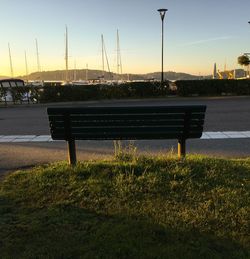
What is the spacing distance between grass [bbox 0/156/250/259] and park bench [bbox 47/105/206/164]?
0.45m

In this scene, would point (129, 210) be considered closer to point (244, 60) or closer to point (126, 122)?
point (126, 122)

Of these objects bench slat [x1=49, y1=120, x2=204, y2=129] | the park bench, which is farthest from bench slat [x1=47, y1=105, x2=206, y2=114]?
bench slat [x1=49, y1=120, x2=204, y2=129]

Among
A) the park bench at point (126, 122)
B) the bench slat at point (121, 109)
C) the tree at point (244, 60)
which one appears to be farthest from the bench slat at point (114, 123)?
the tree at point (244, 60)

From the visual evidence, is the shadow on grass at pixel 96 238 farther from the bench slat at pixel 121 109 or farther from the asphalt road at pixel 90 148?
the asphalt road at pixel 90 148

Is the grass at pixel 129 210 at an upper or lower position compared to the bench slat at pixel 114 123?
lower

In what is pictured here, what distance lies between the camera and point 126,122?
20.0 feet

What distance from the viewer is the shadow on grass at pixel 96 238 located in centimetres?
359

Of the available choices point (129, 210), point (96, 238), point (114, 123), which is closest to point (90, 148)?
point (114, 123)

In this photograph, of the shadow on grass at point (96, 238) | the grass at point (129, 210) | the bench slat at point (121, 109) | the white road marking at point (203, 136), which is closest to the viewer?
the shadow on grass at point (96, 238)

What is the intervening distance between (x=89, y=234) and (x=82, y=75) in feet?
244

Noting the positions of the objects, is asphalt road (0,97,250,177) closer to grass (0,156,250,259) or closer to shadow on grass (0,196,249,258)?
grass (0,156,250,259)

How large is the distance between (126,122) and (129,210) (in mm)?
1815

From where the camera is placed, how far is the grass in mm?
3711

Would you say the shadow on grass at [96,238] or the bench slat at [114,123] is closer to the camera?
the shadow on grass at [96,238]
